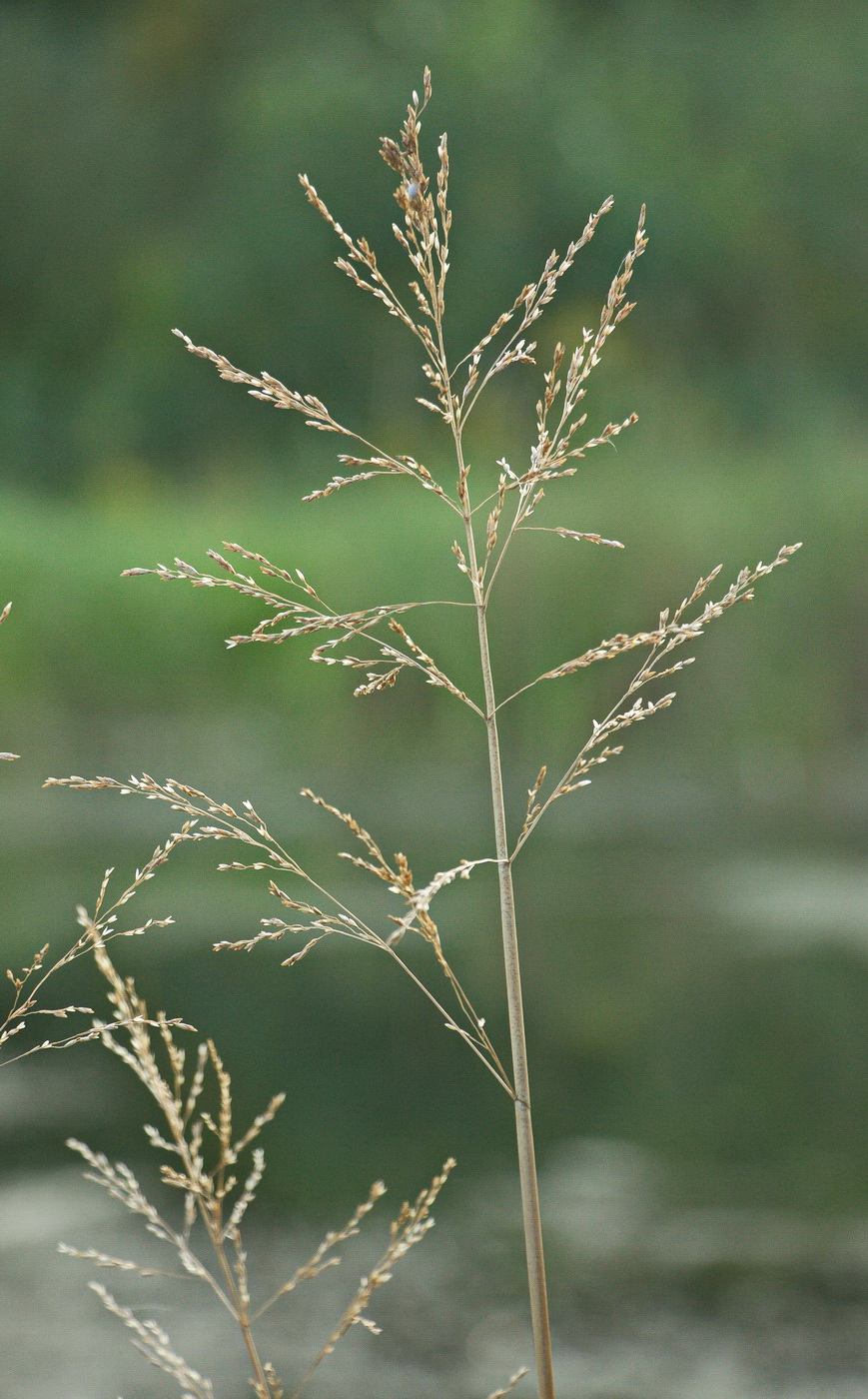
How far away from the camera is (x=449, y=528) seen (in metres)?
5.42

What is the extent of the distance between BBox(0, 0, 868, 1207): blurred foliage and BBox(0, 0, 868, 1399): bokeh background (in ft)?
0.06

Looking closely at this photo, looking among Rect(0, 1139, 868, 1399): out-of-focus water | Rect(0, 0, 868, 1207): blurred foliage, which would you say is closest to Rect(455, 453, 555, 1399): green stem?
Rect(0, 1139, 868, 1399): out-of-focus water

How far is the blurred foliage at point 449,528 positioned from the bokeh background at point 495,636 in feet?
0.06

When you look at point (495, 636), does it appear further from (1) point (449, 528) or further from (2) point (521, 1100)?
(2) point (521, 1100)

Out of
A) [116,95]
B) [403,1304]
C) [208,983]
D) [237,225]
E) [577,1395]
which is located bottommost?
[577,1395]

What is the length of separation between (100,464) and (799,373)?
11.8 ft

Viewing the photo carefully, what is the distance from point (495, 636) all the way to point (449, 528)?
0.54m

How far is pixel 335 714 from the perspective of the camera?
509cm

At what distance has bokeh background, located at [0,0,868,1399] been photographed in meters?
1.89

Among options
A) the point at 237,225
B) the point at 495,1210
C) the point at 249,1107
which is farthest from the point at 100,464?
the point at 495,1210

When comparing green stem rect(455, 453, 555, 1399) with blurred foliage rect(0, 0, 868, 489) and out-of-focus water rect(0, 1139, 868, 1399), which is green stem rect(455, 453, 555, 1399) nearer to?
out-of-focus water rect(0, 1139, 868, 1399)

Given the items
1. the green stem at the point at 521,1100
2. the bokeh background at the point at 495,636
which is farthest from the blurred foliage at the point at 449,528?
the green stem at the point at 521,1100

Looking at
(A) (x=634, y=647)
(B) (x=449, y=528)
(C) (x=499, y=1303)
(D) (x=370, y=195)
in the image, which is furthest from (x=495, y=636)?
(A) (x=634, y=647)

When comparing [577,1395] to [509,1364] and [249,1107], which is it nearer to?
[509,1364]
